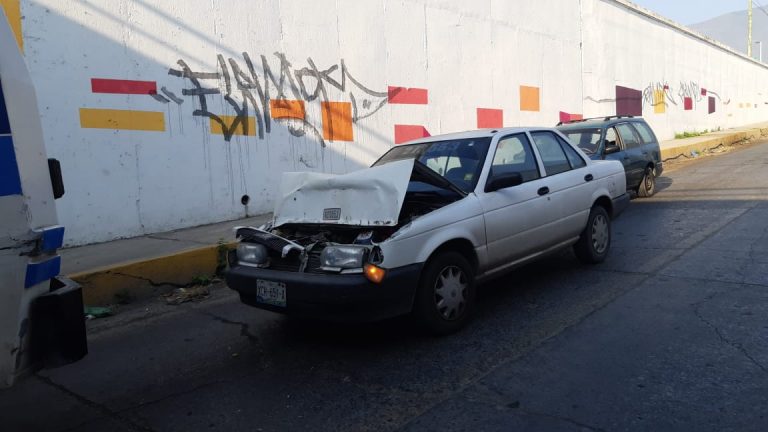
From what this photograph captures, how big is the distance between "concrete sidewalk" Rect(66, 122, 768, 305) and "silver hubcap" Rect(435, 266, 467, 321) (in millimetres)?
3398

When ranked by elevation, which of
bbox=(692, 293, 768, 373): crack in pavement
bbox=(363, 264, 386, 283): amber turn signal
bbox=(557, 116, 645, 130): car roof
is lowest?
bbox=(692, 293, 768, 373): crack in pavement

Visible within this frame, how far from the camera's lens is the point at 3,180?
2.64 m

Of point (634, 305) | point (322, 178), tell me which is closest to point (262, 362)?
point (322, 178)

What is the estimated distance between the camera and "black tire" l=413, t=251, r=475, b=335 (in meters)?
4.22

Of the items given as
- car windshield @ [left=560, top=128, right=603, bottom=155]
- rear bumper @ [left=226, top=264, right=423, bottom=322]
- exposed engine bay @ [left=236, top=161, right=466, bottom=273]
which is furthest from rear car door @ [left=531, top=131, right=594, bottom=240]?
car windshield @ [left=560, top=128, right=603, bottom=155]

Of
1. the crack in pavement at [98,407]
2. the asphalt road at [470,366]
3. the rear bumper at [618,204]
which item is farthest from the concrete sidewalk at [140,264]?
the rear bumper at [618,204]

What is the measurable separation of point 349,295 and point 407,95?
8.98 metres

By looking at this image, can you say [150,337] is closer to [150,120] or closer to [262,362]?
[262,362]

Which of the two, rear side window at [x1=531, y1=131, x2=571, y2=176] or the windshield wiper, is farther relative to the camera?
rear side window at [x1=531, y1=131, x2=571, y2=176]

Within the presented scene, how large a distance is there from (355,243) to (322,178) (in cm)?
81

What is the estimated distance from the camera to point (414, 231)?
4.12 m

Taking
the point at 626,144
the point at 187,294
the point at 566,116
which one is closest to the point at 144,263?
the point at 187,294

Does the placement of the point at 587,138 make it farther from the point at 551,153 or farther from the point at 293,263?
the point at 293,263

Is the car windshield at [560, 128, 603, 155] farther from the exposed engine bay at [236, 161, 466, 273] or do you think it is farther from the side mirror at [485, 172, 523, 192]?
the exposed engine bay at [236, 161, 466, 273]
